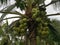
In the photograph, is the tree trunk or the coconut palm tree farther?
the tree trunk

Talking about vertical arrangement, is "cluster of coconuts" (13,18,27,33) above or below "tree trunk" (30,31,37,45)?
above

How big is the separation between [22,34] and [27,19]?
41 cm

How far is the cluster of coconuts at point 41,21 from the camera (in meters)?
6.79

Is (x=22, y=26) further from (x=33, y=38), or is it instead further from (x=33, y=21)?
(x=33, y=38)

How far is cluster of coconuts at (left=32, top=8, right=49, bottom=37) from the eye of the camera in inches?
267

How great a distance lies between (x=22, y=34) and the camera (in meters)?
6.88

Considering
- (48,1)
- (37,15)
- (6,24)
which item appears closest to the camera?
(37,15)

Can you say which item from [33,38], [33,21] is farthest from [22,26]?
[33,38]

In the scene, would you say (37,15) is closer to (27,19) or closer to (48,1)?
(27,19)

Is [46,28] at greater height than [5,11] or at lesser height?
lesser

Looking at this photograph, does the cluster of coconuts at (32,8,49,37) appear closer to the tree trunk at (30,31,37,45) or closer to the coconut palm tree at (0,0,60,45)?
the coconut palm tree at (0,0,60,45)

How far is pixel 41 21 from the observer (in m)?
6.86

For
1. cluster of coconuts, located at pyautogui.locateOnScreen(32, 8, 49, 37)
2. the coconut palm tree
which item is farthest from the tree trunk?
cluster of coconuts, located at pyautogui.locateOnScreen(32, 8, 49, 37)

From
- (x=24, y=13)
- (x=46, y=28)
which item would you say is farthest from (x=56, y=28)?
(x=24, y=13)
